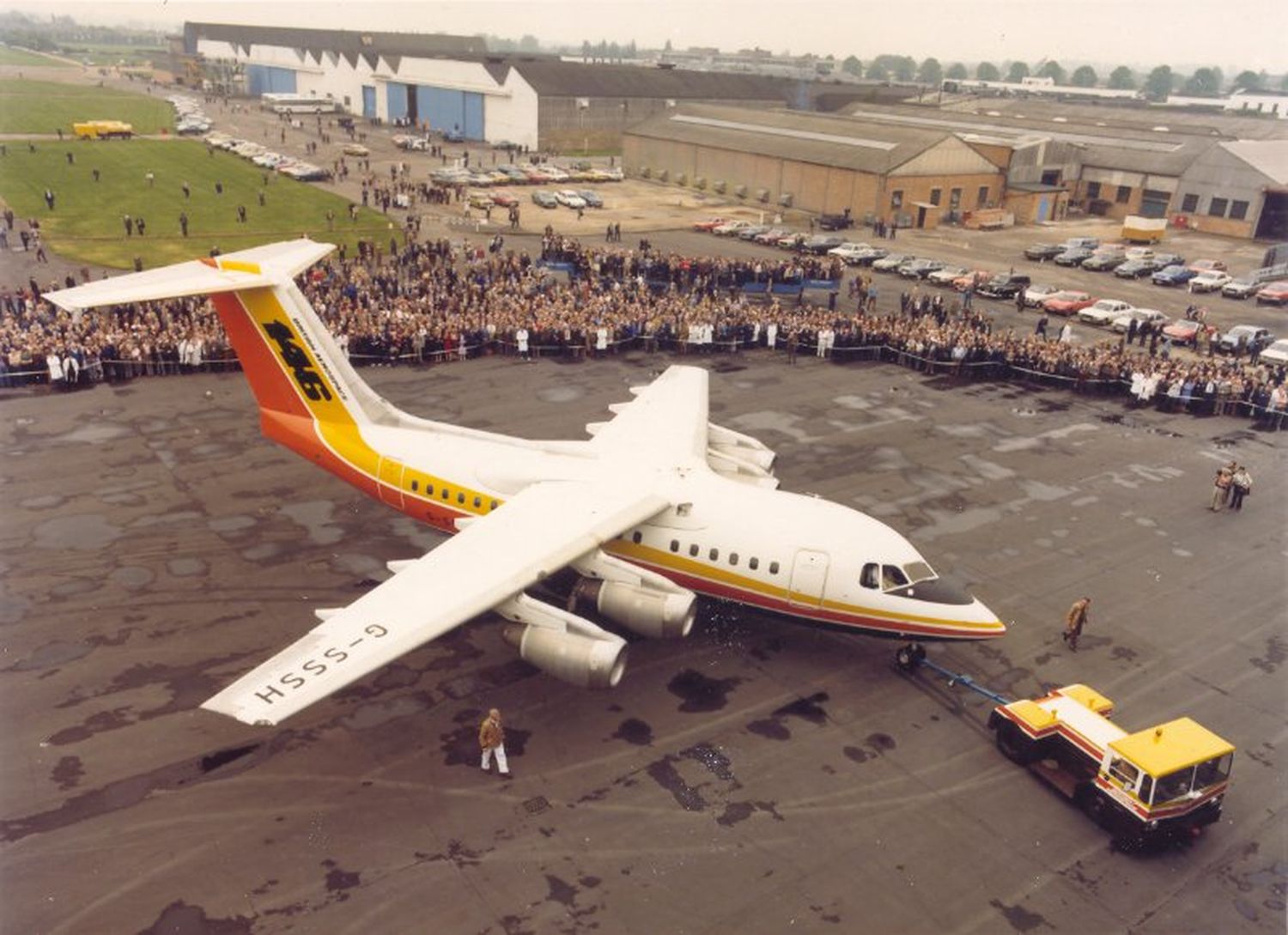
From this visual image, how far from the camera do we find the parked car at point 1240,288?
6819 centimetres

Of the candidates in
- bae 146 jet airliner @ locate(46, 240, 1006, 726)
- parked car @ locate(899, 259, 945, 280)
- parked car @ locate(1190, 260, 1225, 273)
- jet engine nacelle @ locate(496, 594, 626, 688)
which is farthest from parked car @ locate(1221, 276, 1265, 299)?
jet engine nacelle @ locate(496, 594, 626, 688)

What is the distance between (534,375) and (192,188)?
62.3 m

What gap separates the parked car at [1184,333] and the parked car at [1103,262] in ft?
67.3

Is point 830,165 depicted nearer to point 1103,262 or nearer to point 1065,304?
point 1103,262

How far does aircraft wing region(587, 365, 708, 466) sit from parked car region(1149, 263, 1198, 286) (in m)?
55.1

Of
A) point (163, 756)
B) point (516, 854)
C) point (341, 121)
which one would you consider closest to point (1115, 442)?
point (516, 854)

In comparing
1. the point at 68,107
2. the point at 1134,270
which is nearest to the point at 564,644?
the point at 1134,270

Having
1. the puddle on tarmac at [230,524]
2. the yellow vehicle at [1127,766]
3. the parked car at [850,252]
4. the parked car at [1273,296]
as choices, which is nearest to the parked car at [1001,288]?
the parked car at [850,252]

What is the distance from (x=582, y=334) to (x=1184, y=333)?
122 ft

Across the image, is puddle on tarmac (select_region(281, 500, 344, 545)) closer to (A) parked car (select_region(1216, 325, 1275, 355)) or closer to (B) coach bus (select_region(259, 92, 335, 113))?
(A) parked car (select_region(1216, 325, 1275, 355))

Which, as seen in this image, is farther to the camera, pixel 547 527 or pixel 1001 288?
pixel 1001 288

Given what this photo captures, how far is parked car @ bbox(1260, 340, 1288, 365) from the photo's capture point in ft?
168

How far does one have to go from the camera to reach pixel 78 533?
27.5 meters

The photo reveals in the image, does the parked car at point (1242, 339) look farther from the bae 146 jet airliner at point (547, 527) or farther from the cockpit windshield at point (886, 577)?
the cockpit windshield at point (886, 577)
